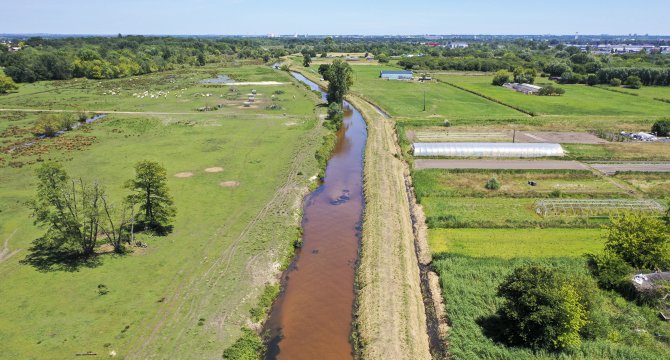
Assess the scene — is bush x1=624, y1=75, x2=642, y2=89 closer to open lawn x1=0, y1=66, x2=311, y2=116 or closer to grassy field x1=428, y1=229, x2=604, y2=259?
open lawn x1=0, y1=66, x2=311, y2=116

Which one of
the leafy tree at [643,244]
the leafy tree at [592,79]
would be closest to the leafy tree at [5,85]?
the leafy tree at [643,244]

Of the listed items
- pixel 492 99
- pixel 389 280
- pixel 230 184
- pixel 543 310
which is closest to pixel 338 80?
pixel 492 99

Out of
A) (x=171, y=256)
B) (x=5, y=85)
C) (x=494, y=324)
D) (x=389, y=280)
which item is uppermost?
(x=5, y=85)

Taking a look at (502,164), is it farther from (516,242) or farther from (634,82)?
(634,82)

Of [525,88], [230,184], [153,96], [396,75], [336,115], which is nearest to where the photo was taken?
[230,184]

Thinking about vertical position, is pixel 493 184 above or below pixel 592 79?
below
